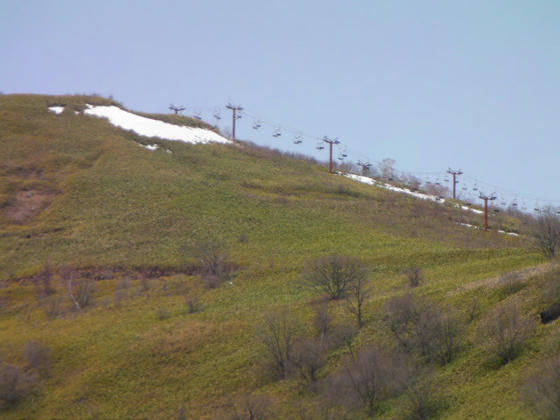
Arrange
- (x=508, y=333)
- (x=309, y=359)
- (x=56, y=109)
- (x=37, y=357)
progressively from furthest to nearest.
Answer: (x=56, y=109)
(x=37, y=357)
(x=309, y=359)
(x=508, y=333)

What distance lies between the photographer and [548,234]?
4081cm

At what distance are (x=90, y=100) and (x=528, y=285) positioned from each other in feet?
320

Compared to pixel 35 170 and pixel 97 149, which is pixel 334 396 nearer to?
pixel 35 170

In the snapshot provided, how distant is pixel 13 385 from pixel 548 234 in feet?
115

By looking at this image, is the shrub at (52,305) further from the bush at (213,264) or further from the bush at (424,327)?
the bush at (424,327)

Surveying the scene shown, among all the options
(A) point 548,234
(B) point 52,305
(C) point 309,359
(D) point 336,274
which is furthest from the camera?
(B) point 52,305

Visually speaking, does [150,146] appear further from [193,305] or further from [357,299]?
[357,299]

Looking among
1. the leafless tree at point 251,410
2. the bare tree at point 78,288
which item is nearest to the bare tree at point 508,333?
the leafless tree at point 251,410

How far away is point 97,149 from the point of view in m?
90.2

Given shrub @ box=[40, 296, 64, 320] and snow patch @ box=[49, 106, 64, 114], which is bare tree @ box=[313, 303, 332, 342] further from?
snow patch @ box=[49, 106, 64, 114]

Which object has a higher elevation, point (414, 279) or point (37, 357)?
point (414, 279)

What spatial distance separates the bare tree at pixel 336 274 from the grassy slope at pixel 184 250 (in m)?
2.54

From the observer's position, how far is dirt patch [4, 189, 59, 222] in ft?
232

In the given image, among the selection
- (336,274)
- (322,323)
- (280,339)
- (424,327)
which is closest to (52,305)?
(280,339)
